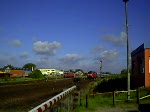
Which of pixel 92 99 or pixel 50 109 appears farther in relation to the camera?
pixel 92 99

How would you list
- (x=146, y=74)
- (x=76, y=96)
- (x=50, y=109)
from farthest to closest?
(x=146, y=74) < (x=76, y=96) < (x=50, y=109)

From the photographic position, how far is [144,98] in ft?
72.1

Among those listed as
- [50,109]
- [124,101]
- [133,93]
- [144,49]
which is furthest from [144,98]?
[50,109]

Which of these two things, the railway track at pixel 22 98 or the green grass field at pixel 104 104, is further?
the railway track at pixel 22 98

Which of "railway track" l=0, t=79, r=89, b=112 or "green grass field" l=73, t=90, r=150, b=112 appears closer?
"green grass field" l=73, t=90, r=150, b=112

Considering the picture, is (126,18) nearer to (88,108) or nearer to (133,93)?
(133,93)

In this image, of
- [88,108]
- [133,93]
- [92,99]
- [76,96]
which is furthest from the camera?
[133,93]

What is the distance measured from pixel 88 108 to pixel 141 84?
11828 millimetres

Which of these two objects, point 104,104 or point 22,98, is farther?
point 22,98

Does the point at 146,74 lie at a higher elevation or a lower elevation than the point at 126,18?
lower

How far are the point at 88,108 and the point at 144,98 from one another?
190 inches

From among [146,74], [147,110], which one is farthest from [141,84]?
[147,110]

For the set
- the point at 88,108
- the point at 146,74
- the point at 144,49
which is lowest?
the point at 88,108

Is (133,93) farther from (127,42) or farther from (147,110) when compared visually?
(147,110)
